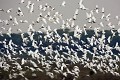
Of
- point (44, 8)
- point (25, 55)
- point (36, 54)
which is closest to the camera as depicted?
point (44, 8)

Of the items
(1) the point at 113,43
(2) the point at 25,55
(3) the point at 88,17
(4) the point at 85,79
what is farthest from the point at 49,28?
(1) the point at 113,43

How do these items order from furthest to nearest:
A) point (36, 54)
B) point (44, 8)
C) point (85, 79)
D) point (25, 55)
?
point (25, 55) → point (36, 54) → point (85, 79) → point (44, 8)

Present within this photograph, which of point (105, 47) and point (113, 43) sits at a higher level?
point (113, 43)

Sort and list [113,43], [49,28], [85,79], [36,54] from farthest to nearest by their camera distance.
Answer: [113,43], [36,54], [85,79], [49,28]

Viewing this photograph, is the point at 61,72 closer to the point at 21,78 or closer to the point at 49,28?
the point at 21,78

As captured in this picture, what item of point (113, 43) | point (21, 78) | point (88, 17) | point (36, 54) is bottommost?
point (21, 78)

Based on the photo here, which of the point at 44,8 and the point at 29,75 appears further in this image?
the point at 29,75

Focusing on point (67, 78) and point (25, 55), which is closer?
point (67, 78)

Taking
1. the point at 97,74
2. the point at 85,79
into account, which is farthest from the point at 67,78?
the point at 97,74

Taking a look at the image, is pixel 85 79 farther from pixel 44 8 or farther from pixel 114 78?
pixel 44 8
